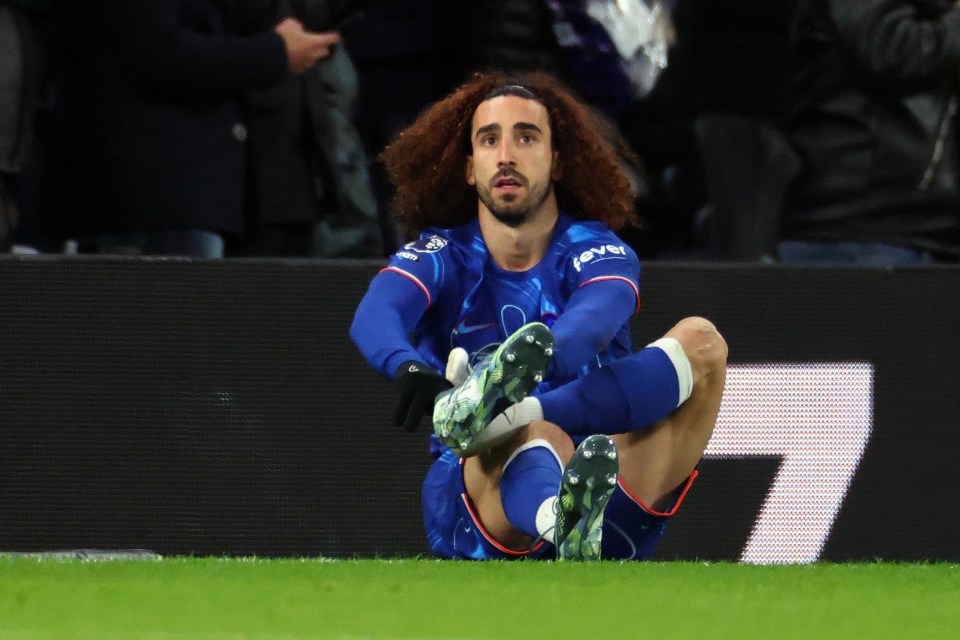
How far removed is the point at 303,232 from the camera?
15.5 feet

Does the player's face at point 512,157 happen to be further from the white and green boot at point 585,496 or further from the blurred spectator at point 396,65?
the blurred spectator at point 396,65

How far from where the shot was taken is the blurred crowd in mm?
4332

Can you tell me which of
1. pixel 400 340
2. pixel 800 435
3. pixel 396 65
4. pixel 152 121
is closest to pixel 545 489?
pixel 400 340

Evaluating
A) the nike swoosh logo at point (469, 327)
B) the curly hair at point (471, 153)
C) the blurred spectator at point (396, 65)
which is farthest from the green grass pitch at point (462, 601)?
the blurred spectator at point (396, 65)

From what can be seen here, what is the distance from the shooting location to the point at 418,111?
5113mm

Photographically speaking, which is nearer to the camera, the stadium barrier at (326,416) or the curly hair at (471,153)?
the curly hair at (471,153)

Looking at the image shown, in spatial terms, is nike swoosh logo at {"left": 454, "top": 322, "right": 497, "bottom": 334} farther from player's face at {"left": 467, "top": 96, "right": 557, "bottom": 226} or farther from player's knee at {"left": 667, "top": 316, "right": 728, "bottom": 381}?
player's knee at {"left": 667, "top": 316, "right": 728, "bottom": 381}

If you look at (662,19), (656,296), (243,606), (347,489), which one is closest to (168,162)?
(347,489)

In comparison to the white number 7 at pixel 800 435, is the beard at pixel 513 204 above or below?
above

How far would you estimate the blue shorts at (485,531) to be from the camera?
11.0ft

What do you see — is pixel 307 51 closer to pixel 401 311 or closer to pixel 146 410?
pixel 146 410

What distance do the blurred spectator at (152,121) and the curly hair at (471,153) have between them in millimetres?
825

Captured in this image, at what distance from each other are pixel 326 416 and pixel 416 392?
4.16 ft

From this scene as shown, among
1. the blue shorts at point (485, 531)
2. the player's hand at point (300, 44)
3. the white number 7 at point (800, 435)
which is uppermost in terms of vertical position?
the player's hand at point (300, 44)
